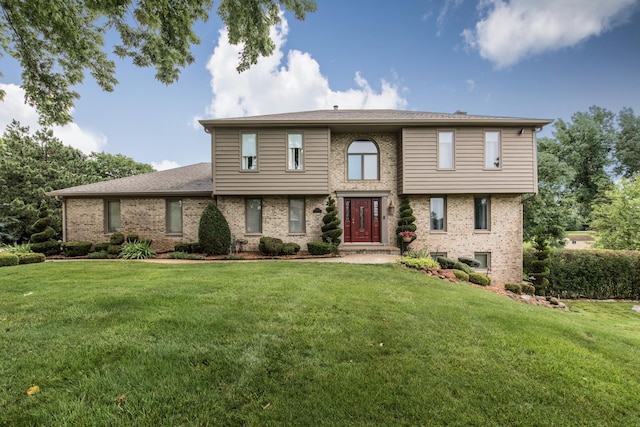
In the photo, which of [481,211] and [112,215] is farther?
[112,215]

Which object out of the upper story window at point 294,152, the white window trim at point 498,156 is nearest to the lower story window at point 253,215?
the upper story window at point 294,152

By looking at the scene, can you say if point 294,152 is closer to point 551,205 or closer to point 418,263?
point 418,263

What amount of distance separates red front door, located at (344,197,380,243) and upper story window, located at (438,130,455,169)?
3213mm

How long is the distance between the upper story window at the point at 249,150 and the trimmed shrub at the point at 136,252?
5043 mm

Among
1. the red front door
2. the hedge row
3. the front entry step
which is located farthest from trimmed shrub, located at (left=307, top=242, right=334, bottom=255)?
the hedge row

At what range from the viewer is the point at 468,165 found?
11.2 metres

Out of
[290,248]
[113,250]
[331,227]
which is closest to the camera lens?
[290,248]

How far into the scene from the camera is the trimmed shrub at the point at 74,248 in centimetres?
1088

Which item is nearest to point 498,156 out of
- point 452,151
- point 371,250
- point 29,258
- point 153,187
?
point 452,151

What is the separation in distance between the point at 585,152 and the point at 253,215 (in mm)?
29999

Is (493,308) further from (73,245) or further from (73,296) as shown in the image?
(73,245)

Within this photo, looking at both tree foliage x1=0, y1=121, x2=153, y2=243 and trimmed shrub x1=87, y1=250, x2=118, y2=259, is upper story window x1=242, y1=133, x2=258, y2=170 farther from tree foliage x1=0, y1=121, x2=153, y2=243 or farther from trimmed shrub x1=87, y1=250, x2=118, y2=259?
tree foliage x1=0, y1=121, x2=153, y2=243

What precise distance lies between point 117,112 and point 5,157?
42.9 ft

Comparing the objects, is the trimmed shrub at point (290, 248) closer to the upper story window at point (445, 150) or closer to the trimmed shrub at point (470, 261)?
the trimmed shrub at point (470, 261)
